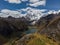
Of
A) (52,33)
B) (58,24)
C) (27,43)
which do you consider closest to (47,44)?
(27,43)

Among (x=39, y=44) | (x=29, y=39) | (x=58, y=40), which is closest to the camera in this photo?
(x=39, y=44)

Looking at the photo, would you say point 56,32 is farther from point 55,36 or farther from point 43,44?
point 43,44

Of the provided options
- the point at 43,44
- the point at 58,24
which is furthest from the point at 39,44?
the point at 58,24

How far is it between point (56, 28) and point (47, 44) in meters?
57.2

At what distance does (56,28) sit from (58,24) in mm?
12978

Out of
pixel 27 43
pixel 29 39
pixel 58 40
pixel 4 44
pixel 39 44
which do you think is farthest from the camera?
pixel 4 44

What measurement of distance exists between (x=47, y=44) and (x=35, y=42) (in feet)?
27.4

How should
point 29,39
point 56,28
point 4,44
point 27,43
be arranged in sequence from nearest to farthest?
point 27,43 → point 29,39 → point 4,44 → point 56,28

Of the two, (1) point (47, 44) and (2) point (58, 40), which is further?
(2) point (58, 40)

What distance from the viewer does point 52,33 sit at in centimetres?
17562

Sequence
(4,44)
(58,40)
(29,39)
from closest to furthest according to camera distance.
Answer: (29,39)
(58,40)
(4,44)

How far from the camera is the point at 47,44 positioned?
13300 centimetres

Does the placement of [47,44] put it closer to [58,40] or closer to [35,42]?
[35,42]

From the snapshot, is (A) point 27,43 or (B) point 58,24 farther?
(B) point 58,24
